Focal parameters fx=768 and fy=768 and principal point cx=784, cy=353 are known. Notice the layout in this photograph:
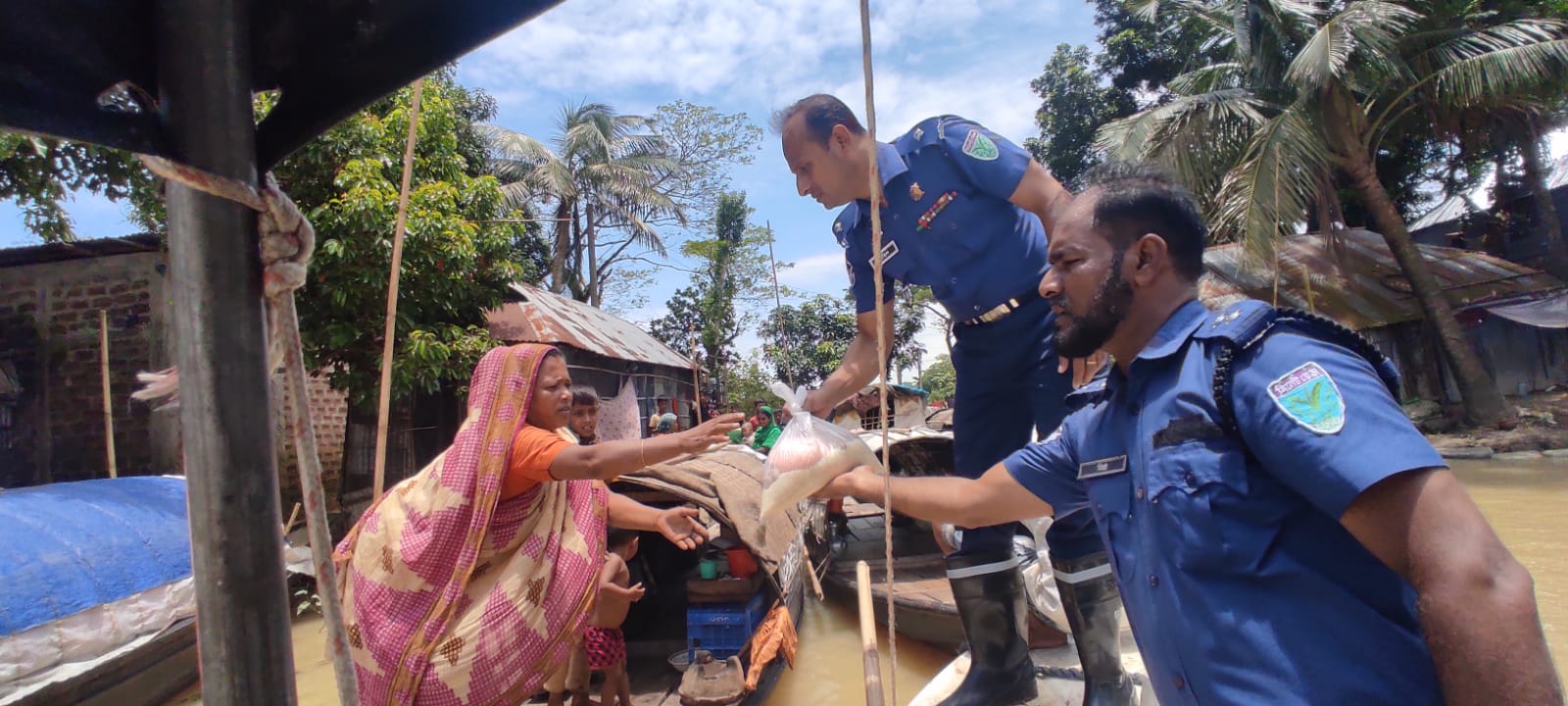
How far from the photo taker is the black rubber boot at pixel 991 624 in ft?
8.02

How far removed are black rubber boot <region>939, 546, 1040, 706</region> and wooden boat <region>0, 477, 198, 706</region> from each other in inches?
171

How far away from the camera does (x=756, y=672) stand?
3.89 meters

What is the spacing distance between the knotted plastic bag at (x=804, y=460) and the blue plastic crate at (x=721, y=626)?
102 inches

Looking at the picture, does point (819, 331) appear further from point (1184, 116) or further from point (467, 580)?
point (467, 580)

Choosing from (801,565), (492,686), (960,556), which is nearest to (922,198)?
(960,556)

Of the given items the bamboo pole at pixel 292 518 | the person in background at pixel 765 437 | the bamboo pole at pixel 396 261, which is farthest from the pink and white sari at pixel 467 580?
the bamboo pole at pixel 292 518

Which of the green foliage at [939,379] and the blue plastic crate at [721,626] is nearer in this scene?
the blue plastic crate at [721,626]

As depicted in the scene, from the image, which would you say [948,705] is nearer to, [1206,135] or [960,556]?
[960,556]

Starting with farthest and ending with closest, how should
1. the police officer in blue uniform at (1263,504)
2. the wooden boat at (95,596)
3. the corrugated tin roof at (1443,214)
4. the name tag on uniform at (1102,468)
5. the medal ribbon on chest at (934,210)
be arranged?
the corrugated tin roof at (1443,214)
the wooden boat at (95,596)
the medal ribbon on chest at (934,210)
the name tag on uniform at (1102,468)
the police officer in blue uniform at (1263,504)

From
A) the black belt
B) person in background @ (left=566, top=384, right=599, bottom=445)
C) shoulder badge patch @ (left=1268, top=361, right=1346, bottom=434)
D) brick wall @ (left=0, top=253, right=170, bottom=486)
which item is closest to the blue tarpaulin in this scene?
person in background @ (left=566, top=384, right=599, bottom=445)

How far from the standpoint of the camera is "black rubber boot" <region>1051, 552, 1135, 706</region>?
2.24 m

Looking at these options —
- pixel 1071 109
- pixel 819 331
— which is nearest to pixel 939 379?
pixel 819 331

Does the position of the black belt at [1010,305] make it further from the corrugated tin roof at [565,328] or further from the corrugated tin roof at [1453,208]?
the corrugated tin roof at [1453,208]

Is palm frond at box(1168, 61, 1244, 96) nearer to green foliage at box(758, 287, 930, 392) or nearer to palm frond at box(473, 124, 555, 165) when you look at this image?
green foliage at box(758, 287, 930, 392)
